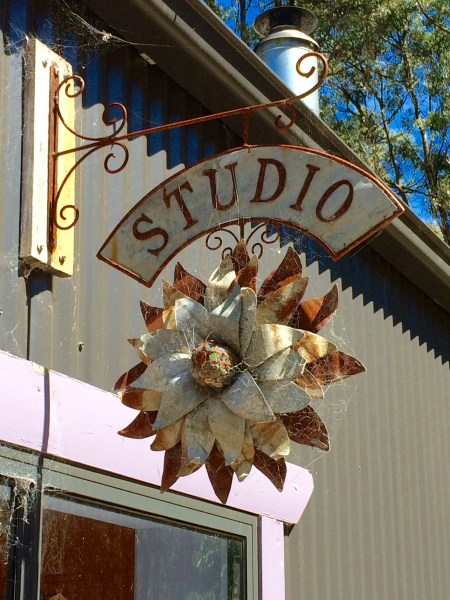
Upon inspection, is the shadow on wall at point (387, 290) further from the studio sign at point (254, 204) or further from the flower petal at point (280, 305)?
the flower petal at point (280, 305)

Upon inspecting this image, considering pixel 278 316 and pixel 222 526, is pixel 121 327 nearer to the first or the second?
pixel 222 526

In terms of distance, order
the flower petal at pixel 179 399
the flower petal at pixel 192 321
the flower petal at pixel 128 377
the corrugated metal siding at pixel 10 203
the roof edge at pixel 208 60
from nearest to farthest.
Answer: the flower petal at pixel 179 399, the flower petal at pixel 192 321, the flower petal at pixel 128 377, the corrugated metal siding at pixel 10 203, the roof edge at pixel 208 60

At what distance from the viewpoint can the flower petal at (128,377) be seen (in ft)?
13.3

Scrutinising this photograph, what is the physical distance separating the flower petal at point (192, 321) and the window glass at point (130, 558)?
106 cm

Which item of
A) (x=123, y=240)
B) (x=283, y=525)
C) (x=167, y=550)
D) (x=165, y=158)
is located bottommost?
(x=167, y=550)

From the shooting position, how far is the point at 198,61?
5965mm

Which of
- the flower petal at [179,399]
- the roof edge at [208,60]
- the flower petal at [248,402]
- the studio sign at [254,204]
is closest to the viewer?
the flower petal at [248,402]

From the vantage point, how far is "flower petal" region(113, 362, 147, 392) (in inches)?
159

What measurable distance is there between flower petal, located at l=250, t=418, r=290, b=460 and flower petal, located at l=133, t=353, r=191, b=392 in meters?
0.31

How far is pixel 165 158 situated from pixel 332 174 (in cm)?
163

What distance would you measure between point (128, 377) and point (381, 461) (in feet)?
11.3

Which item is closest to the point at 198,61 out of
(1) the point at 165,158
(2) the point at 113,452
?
(1) the point at 165,158

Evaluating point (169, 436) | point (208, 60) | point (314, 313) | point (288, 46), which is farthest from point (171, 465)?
point (288, 46)

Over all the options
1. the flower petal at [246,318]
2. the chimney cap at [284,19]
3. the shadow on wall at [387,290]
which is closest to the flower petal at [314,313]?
the flower petal at [246,318]
